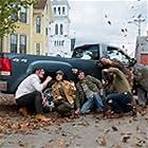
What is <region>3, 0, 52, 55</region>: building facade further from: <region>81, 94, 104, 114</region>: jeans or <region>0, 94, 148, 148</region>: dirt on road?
<region>0, 94, 148, 148</region>: dirt on road

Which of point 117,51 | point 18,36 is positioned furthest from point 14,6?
point 18,36

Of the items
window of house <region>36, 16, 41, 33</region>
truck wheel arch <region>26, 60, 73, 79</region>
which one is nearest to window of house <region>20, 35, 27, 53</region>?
window of house <region>36, 16, 41, 33</region>

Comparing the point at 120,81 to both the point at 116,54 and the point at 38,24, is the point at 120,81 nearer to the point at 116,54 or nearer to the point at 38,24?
the point at 116,54

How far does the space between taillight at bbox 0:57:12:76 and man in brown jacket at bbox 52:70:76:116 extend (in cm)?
126

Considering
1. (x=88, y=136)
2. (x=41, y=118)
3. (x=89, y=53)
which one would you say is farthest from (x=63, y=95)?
(x=89, y=53)

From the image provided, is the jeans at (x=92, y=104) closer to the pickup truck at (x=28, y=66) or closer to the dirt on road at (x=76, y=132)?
the dirt on road at (x=76, y=132)

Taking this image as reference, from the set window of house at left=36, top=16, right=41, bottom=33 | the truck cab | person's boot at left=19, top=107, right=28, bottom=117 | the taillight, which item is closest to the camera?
person's boot at left=19, top=107, right=28, bottom=117

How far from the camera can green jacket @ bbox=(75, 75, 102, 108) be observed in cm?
1327

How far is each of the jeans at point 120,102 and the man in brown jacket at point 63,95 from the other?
86cm

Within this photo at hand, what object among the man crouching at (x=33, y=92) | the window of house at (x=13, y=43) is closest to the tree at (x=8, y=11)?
the man crouching at (x=33, y=92)

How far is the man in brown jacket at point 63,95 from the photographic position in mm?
12852

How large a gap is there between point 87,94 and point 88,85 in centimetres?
23

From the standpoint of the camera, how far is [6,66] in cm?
1379

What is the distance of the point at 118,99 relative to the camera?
1267cm
